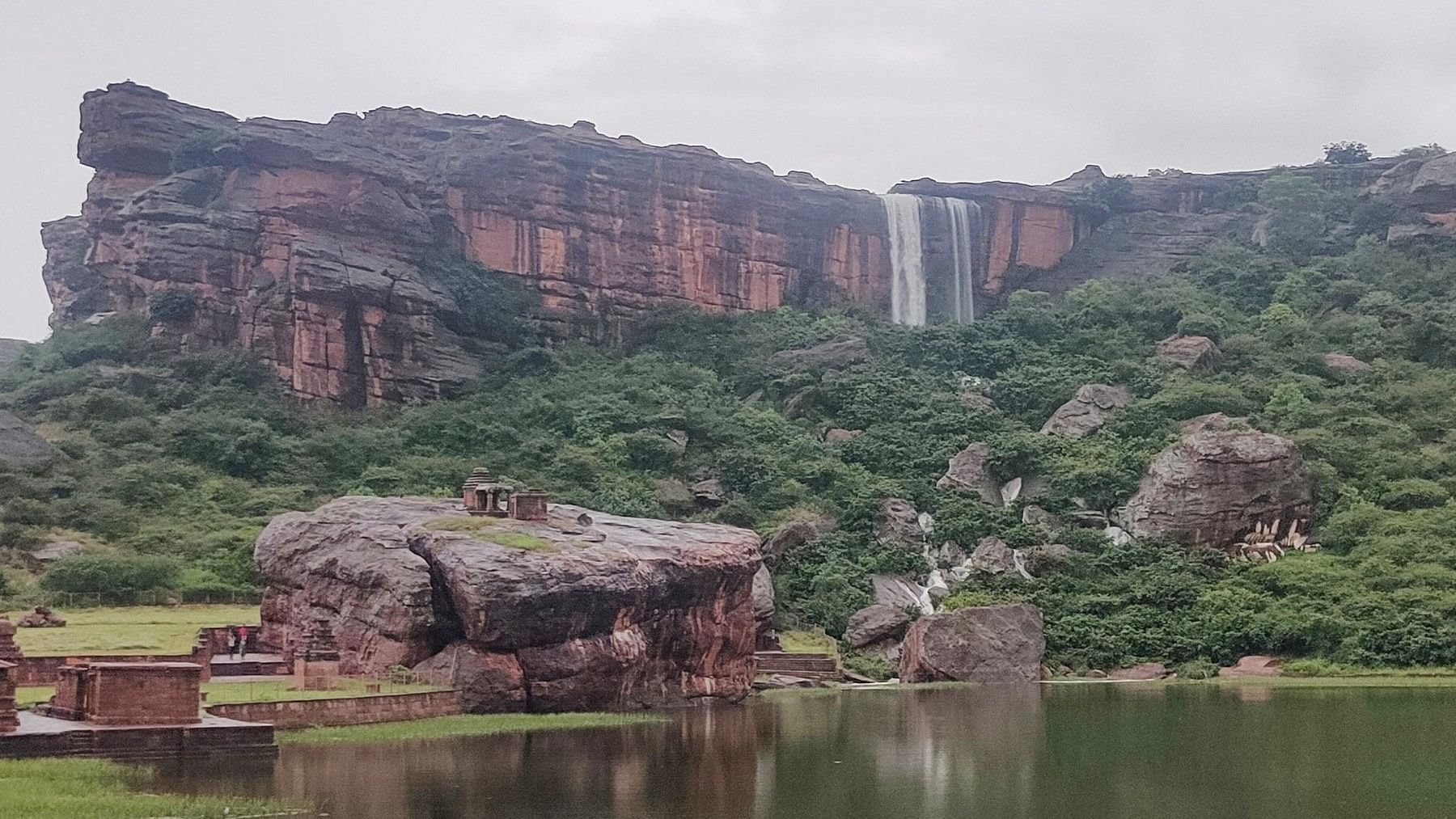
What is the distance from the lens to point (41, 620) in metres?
32.7

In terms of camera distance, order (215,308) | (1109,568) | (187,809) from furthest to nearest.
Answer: (215,308), (1109,568), (187,809)

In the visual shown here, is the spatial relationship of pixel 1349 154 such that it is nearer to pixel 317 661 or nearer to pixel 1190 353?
pixel 1190 353

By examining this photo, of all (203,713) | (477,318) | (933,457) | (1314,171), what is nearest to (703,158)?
(477,318)

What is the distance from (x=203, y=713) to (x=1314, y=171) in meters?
71.6

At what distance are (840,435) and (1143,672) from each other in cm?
2185

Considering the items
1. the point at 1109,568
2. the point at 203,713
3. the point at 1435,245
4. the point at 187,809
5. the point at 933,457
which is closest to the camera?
the point at 187,809

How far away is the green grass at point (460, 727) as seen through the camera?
2172 centimetres

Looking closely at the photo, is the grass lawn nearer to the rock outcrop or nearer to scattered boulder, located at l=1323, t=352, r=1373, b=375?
the rock outcrop

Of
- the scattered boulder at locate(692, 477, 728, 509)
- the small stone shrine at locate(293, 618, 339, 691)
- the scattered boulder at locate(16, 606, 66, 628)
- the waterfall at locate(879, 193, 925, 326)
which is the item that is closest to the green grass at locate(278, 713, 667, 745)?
the small stone shrine at locate(293, 618, 339, 691)

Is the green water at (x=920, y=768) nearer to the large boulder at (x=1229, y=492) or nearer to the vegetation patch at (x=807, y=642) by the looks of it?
the vegetation patch at (x=807, y=642)

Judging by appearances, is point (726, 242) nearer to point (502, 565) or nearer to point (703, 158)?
point (703, 158)

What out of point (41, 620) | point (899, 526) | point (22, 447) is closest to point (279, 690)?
point (41, 620)

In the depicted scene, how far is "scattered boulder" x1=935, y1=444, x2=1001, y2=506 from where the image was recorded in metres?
50.9

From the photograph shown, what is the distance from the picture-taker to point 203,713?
70.1ft
